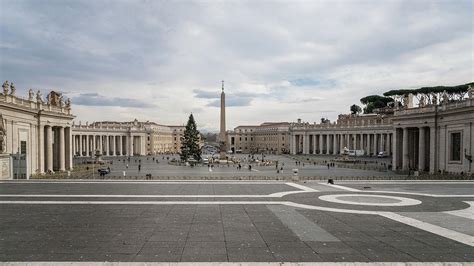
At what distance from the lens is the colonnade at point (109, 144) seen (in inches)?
5094

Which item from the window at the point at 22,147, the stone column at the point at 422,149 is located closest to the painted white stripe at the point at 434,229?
the stone column at the point at 422,149

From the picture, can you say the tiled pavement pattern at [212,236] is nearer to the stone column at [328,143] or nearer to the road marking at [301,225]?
the road marking at [301,225]

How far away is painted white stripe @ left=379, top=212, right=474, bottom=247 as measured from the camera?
12.6 m

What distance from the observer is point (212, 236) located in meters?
12.7

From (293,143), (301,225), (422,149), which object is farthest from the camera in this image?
(293,143)

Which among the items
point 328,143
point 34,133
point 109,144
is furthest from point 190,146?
point 109,144

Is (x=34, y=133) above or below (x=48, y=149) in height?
above

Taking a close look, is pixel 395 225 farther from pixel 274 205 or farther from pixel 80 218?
pixel 80 218

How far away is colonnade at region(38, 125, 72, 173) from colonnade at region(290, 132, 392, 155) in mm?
94801

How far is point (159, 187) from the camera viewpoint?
27625mm

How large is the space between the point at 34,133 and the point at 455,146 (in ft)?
193

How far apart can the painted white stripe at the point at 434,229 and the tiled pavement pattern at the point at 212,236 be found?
0.49 meters

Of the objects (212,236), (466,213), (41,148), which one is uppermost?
(41,148)

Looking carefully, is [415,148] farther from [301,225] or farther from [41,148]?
[41,148]
